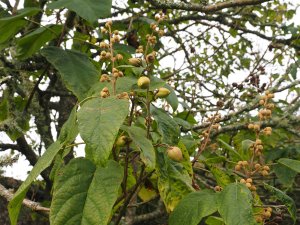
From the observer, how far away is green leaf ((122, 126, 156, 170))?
105 cm

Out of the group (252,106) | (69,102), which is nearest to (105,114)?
(252,106)

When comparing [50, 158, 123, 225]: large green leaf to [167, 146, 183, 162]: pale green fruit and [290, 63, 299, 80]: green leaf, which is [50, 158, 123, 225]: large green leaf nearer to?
[167, 146, 183, 162]: pale green fruit

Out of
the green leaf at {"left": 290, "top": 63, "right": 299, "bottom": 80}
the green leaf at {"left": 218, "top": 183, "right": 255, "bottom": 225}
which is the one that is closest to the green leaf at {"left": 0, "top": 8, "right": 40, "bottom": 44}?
the green leaf at {"left": 218, "top": 183, "right": 255, "bottom": 225}

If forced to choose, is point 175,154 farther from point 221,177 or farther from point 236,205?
point 221,177

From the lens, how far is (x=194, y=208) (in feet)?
3.92

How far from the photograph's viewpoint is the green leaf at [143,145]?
105cm

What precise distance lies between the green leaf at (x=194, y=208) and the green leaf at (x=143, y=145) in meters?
0.21

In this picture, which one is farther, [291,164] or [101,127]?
[291,164]

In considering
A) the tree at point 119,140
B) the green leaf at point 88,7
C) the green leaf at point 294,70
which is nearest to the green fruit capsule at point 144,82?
the tree at point 119,140

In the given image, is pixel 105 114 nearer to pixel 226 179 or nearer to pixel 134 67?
pixel 134 67

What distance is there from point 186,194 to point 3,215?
7.09 ft

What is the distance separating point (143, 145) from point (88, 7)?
0.61 meters

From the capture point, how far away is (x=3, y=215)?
10.4 feet

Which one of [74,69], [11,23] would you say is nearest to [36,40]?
[11,23]
